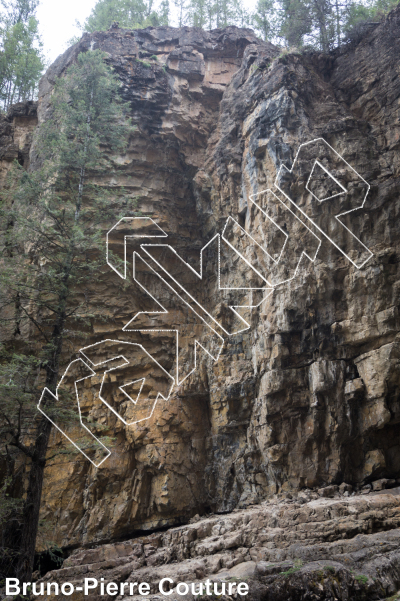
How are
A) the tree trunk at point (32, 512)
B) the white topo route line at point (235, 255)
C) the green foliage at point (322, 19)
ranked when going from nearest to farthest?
the tree trunk at point (32, 512) → the white topo route line at point (235, 255) → the green foliage at point (322, 19)

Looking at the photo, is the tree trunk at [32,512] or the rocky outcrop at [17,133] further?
the rocky outcrop at [17,133]

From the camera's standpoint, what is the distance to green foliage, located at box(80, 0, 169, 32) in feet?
72.5

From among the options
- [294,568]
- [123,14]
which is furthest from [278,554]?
[123,14]

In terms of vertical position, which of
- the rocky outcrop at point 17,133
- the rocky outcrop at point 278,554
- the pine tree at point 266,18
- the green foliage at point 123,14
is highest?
the green foliage at point 123,14

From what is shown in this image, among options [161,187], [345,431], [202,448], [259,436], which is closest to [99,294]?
[161,187]

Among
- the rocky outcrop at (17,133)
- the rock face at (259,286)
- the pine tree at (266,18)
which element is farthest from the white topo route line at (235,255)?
the pine tree at (266,18)

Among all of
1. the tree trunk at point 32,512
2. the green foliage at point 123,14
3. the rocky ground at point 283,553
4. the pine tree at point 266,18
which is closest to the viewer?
the rocky ground at point 283,553

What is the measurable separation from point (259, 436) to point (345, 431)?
2221 mm

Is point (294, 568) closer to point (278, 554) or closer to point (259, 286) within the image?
point (278, 554)

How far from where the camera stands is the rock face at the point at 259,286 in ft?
32.2

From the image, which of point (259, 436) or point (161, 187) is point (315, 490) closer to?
point (259, 436)

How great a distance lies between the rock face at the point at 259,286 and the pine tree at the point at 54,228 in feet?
6.02

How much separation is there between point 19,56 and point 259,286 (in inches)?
689

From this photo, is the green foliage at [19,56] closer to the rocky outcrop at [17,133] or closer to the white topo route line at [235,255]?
the rocky outcrop at [17,133]
